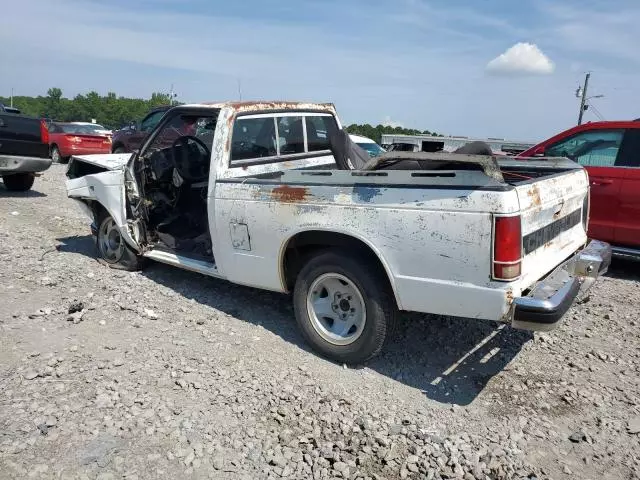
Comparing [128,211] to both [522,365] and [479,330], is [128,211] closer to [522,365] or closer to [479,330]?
[479,330]

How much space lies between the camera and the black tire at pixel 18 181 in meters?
10.8

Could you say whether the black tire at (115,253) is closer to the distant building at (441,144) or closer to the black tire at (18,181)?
the distant building at (441,144)

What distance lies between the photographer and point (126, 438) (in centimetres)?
294

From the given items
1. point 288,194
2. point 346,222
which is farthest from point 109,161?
point 346,222

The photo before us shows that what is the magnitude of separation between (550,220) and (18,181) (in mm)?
10745

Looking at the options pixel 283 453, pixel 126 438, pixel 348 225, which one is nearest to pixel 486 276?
pixel 348 225

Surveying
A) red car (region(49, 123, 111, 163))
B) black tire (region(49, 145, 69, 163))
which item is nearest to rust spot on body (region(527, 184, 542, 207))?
red car (region(49, 123, 111, 163))

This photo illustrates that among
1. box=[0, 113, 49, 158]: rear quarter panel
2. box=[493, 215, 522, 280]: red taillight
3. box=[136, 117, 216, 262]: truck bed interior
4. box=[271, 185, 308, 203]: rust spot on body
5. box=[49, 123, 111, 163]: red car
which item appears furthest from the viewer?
box=[49, 123, 111, 163]: red car

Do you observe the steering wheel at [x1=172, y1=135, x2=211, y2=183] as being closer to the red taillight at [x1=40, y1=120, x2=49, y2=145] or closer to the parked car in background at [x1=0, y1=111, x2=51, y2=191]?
the parked car in background at [x1=0, y1=111, x2=51, y2=191]

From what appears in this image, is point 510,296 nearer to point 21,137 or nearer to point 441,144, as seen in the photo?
point 441,144

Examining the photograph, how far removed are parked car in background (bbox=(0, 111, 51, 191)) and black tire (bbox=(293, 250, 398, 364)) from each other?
7.99m

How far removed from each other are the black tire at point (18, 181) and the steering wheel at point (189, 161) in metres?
6.84

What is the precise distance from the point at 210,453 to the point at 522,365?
2383mm

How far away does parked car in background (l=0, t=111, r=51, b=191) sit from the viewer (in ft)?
30.9
